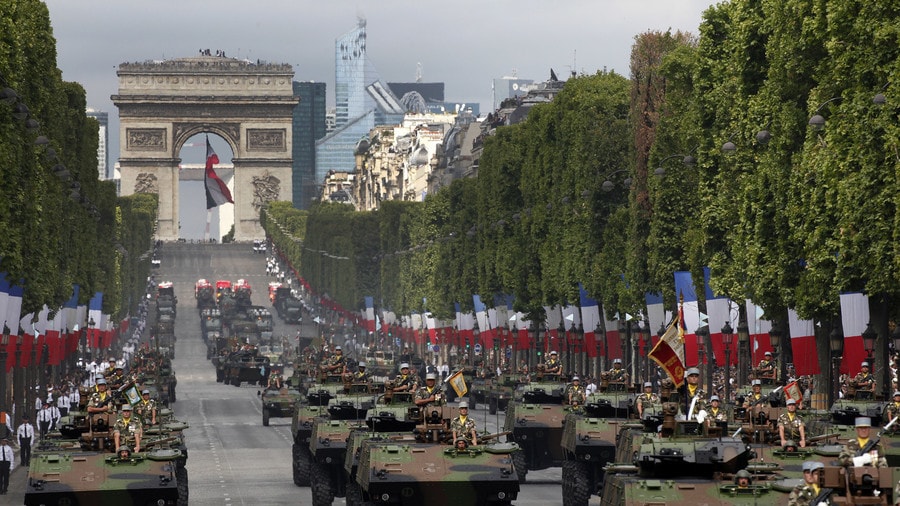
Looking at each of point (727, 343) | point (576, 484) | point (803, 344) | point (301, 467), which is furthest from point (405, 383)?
point (727, 343)

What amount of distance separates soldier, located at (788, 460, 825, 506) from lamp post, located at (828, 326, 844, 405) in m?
29.6

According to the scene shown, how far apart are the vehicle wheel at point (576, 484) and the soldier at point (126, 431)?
7789mm

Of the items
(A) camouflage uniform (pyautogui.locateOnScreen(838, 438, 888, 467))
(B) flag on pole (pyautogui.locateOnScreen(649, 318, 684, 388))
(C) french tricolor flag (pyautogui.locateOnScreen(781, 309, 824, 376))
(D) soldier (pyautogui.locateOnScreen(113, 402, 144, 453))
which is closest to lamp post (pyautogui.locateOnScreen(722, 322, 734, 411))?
(C) french tricolor flag (pyautogui.locateOnScreen(781, 309, 824, 376))

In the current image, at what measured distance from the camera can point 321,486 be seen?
42.7 m

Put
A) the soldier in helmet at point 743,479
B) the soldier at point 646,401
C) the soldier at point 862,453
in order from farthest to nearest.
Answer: the soldier at point 646,401 < the soldier in helmet at point 743,479 < the soldier at point 862,453

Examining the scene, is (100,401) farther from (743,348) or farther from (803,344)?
(743,348)

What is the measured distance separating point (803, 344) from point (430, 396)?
61.0ft

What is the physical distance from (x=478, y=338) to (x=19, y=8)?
5656 cm

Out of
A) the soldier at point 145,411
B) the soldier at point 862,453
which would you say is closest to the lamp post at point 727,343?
the soldier at point 145,411

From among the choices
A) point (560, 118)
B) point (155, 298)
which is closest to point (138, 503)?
point (560, 118)

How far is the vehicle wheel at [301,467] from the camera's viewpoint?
48.9 m

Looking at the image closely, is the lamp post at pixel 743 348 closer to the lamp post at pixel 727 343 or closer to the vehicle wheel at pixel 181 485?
the lamp post at pixel 727 343

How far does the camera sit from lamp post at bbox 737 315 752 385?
208 ft

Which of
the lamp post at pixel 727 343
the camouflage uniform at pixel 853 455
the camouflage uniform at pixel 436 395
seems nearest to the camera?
the camouflage uniform at pixel 853 455
